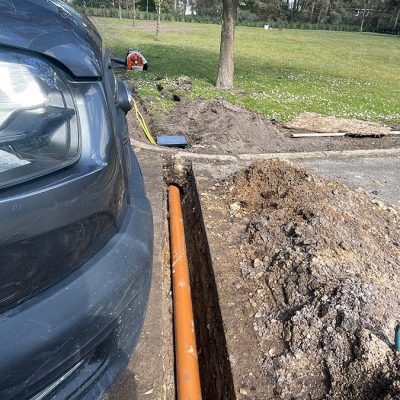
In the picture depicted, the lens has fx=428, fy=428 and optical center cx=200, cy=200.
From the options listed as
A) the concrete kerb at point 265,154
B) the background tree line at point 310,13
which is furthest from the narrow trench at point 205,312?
the background tree line at point 310,13

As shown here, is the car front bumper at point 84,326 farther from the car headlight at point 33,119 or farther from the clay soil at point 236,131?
the clay soil at point 236,131

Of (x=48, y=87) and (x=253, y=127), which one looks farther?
(x=253, y=127)

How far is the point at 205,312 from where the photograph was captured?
115 inches

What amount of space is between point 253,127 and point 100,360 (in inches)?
191

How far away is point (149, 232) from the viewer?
Answer: 1647 millimetres

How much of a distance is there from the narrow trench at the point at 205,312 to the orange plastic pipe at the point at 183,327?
119mm

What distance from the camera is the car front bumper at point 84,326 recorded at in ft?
3.66

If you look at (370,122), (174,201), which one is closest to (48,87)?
(174,201)

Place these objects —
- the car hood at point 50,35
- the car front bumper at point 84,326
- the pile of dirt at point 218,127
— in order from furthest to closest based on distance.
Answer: the pile of dirt at point 218,127, the car hood at point 50,35, the car front bumper at point 84,326

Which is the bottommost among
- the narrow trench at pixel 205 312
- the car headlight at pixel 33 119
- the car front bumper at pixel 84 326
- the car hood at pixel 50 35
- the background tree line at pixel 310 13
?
the background tree line at pixel 310 13

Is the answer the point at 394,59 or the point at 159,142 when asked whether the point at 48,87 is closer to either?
the point at 159,142

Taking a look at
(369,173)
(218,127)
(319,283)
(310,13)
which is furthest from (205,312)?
(310,13)

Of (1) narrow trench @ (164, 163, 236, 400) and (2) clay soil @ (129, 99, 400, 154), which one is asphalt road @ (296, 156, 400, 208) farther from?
(1) narrow trench @ (164, 163, 236, 400)

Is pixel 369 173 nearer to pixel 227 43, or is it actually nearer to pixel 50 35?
pixel 50 35
